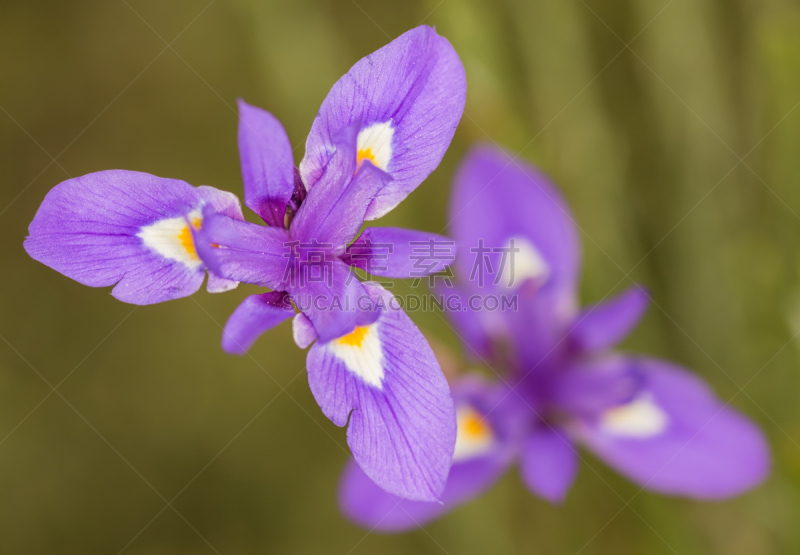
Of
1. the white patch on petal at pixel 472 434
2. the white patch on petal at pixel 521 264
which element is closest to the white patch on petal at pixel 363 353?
the white patch on petal at pixel 472 434

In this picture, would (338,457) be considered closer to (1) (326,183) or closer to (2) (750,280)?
(2) (750,280)

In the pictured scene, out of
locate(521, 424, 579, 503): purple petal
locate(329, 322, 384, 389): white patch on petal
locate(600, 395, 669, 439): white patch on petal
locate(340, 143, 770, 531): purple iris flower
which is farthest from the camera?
locate(600, 395, 669, 439): white patch on petal

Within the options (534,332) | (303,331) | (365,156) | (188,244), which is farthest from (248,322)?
(534,332)

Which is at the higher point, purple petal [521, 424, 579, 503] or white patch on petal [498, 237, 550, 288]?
white patch on petal [498, 237, 550, 288]

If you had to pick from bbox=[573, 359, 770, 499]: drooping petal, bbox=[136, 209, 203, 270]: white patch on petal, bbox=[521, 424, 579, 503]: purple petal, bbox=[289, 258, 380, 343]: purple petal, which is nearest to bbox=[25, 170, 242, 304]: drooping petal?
bbox=[136, 209, 203, 270]: white patch on petal

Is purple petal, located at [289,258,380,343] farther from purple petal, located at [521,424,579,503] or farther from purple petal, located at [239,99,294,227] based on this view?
purple petal, located at [521,424,579,503]

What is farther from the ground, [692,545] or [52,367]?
[52,367]

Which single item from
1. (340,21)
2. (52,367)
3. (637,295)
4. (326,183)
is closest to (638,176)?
(637,295)
